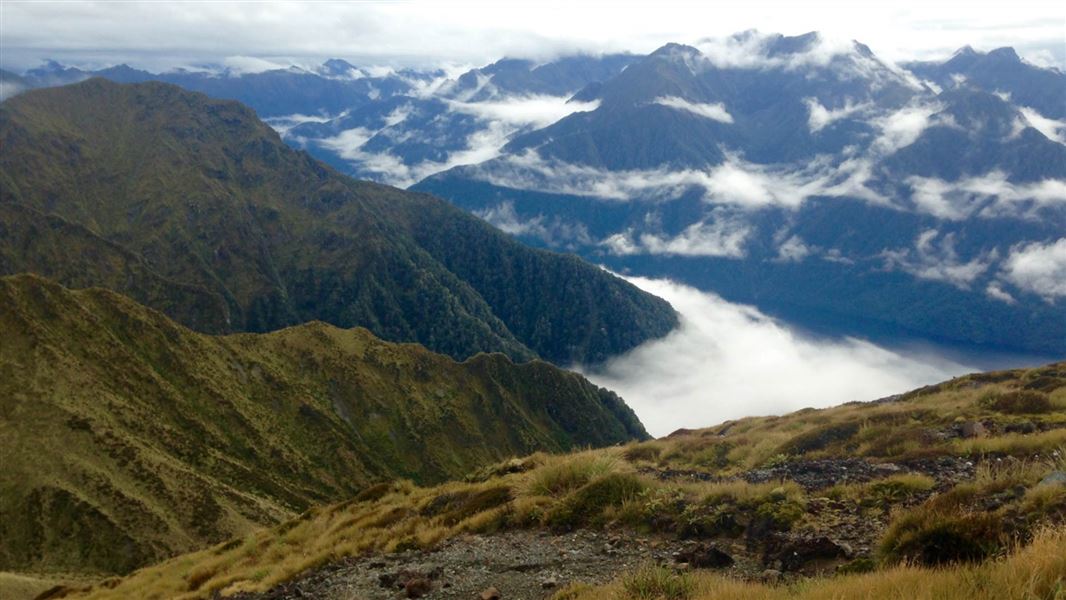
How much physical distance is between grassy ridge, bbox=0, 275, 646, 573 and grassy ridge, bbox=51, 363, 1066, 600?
5088cm

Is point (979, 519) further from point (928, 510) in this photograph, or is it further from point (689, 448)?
point (689, 448)

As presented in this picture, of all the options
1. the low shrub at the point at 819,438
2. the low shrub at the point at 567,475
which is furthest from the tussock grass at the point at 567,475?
the low shrub at the point at 819,438

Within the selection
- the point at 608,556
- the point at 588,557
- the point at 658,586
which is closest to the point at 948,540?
the point at 658,586

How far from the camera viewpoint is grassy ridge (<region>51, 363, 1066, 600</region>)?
34.6ft

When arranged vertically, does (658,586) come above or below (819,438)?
above

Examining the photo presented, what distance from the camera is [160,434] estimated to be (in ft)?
420

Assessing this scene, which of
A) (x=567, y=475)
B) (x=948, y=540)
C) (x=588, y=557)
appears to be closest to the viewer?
(x=948, y=540)

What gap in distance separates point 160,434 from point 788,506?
138 m

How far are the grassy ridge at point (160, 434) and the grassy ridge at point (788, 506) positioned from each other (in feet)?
167

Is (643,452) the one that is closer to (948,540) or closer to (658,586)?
(658,586)

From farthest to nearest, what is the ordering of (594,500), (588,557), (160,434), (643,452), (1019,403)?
1. (160,434)
2. (643,452)
3. (1019,403)
4. (594,500)
5. (588,557)

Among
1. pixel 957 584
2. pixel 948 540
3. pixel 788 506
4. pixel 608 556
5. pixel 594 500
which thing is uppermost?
pixel 957 584

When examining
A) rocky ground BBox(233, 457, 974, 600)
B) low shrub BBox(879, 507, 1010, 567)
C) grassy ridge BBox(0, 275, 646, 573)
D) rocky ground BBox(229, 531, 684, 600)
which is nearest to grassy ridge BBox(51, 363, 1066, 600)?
low shrub BBox(879, 507, 1010, 567)

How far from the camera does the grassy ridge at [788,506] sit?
1054 centimetres
